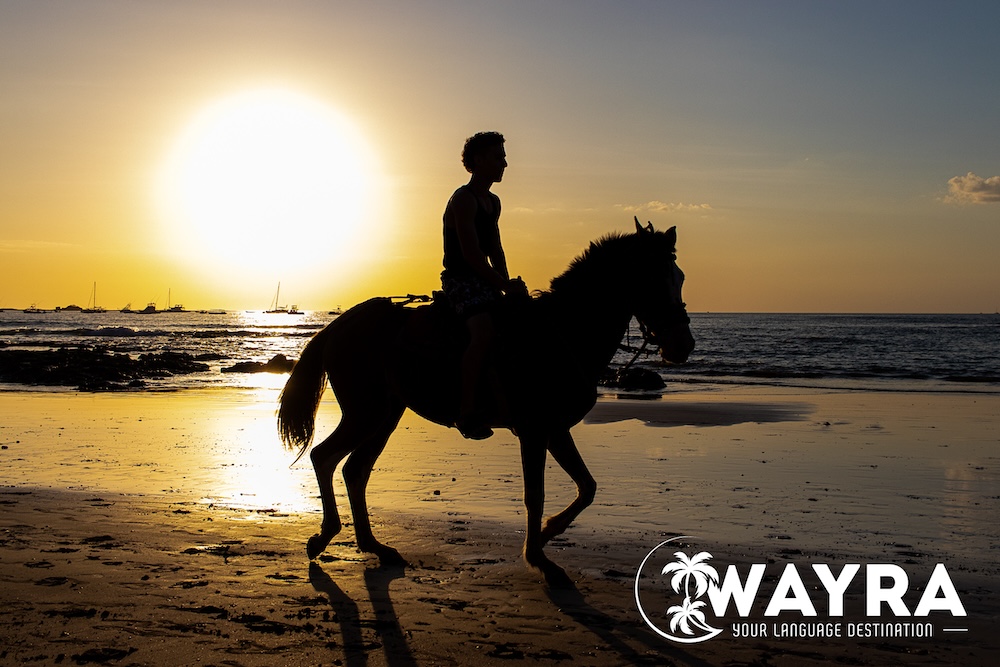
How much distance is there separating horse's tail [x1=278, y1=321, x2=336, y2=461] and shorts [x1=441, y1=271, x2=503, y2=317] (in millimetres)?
1314

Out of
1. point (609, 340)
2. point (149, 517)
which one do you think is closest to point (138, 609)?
point (149, 517)

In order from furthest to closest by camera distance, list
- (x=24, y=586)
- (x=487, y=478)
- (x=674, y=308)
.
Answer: (x=487, y=478), (x=674, y=308), (x=24, y=586)

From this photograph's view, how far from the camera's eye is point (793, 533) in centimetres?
768

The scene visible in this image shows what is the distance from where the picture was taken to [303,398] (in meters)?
7.59

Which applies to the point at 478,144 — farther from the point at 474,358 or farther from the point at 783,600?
the point at 783,600

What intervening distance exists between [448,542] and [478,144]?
3267 millimetres

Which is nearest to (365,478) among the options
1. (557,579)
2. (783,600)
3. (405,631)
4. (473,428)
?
(473,428)

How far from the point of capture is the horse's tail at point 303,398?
→ 297 inches

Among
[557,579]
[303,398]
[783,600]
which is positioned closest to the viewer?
[783,600]

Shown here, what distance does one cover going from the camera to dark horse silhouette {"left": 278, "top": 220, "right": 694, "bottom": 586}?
6512 millimetres

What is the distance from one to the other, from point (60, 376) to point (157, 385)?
126 inches

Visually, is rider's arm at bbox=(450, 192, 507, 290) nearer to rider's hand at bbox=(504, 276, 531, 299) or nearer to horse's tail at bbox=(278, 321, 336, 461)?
rider's hand at bbox=(504, 276, 531, 299)

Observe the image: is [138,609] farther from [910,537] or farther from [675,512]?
[910,537]

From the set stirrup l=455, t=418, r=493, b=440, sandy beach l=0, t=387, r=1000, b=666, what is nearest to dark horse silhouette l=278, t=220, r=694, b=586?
stirrup l=455, t=418, r=493, b=440
